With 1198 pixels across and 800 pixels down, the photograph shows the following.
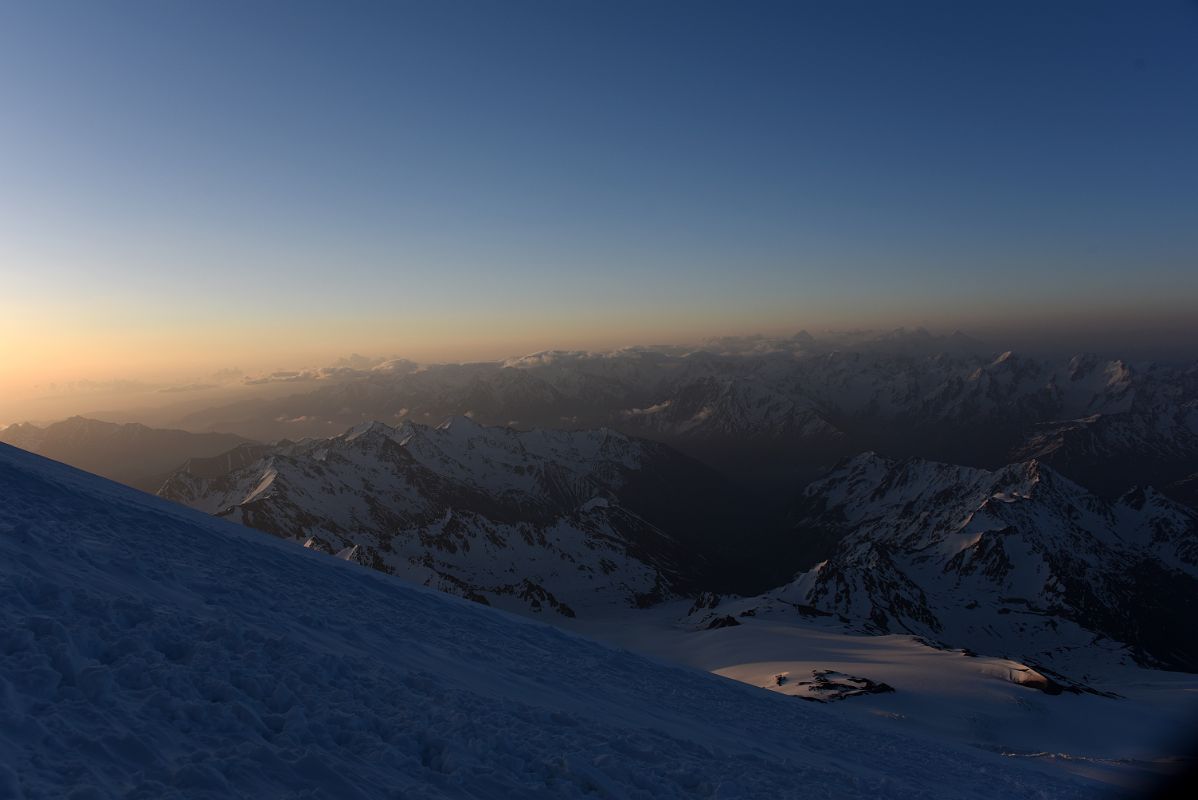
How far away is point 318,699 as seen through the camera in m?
13.4

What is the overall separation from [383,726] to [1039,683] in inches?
3657

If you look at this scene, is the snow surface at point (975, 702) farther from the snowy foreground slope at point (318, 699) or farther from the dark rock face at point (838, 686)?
the snowy foreground slope at point (318, 699)

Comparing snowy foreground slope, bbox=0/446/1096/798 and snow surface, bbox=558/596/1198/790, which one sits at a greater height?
snowy foreground slope, bbox=0/446/1096/798

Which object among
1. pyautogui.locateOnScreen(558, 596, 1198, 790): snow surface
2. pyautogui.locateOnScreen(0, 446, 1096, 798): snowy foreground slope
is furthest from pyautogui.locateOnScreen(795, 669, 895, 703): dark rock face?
pyautogui.locateOnScreen(0, 446, 1096, 798): snowy foreground slope

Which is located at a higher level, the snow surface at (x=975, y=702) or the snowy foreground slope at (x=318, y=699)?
the snowy foreground slope at (x=318, y=699)

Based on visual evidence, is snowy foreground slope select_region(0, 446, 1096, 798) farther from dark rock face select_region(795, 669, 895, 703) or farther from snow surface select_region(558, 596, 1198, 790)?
dark rock face select_region(795, 669, 895, 703)

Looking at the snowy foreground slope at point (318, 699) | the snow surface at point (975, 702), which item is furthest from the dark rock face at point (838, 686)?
the snowy foreground slope at point (318, 699)

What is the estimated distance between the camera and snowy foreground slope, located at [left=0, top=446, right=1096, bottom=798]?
10250mm

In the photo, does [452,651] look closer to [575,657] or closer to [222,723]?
[575,657]

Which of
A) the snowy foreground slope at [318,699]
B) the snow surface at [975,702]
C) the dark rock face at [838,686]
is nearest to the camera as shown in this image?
the snowy foreground slope at [318,699]

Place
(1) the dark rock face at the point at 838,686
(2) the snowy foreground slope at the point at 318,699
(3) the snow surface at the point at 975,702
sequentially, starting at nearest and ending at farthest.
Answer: (2) the snowy foreground slope at the point at 318,699
(3) the snow surface at the point at 975,702
(1) the dark rock face at the point at 838,686

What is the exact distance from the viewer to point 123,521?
22.3 meters

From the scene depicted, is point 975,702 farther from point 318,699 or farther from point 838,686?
point 318,699

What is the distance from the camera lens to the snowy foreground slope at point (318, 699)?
10250 mm
